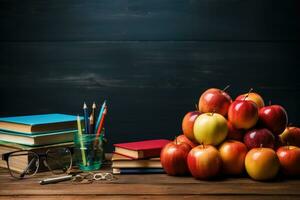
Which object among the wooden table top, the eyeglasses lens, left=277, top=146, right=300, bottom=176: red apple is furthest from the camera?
the eyeglasses lens

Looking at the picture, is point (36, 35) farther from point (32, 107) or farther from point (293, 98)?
point (293, 98)

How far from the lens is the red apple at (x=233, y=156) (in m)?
1.19

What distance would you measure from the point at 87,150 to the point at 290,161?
55 centimetres

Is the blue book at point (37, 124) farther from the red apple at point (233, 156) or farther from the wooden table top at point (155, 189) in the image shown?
the red apple at point (233, 156)

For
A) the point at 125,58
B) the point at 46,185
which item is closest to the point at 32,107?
the point at 125,58

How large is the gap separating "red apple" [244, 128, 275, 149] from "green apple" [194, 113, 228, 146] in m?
0.06

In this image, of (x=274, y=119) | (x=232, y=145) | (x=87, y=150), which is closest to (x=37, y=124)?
(x=87, y=150)

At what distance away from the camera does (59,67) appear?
5.99ft

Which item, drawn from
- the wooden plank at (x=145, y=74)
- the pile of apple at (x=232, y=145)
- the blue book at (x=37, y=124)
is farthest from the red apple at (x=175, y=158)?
the wooden plank at (x=145, y=74)

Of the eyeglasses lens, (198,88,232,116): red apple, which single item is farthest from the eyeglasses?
(198,88,232,116): red apple

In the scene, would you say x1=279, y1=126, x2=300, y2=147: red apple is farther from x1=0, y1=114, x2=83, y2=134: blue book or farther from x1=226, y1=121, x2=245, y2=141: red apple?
x1=0, y1=114, x2=83, y2=134: blue book

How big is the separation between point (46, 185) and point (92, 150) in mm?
214

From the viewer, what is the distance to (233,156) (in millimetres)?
1189

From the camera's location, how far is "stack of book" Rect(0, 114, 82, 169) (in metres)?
1.32
